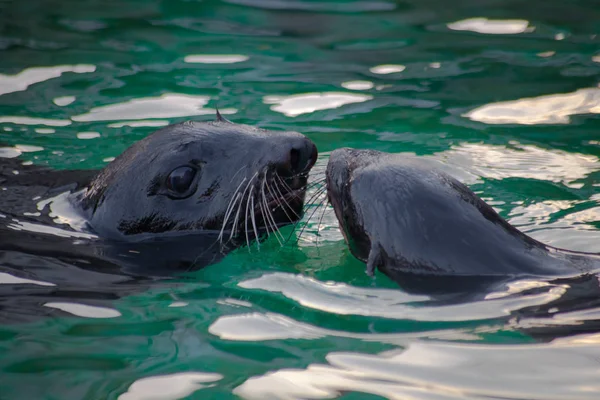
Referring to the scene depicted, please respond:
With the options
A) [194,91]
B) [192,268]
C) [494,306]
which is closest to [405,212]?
[494,306]

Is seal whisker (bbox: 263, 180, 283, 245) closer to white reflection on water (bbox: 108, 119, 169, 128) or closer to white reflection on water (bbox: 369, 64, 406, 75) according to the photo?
white reflection on water (bbox: 108, 119, 169, 128)

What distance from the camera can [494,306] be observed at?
12.6 ft

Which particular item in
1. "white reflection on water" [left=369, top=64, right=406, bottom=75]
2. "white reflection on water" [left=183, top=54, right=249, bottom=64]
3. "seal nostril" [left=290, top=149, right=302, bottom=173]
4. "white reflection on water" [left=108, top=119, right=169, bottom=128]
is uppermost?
"white reflection on water" [left=183, top=54, right=249, bottom=64]

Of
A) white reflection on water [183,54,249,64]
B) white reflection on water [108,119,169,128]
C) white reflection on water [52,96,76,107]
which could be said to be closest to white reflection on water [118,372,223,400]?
white reflection on water [108,119,169,128]

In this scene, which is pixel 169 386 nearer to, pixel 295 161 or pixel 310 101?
pixel 295 161

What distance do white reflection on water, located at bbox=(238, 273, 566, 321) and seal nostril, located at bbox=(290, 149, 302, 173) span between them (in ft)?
2.20

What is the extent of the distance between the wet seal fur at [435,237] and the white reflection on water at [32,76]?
491 cm

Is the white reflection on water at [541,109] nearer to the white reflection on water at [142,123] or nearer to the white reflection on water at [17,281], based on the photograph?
the white reflection on water at [142,123]

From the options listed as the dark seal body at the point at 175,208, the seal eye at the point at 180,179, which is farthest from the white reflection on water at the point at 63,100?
the seal eye at the point at 180,179

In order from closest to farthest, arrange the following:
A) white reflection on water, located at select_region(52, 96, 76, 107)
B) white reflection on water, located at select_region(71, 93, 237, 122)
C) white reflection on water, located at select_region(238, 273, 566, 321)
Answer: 1. white reflection on water, located at select_region(238, 273, 566, 321)
2. white reflection on water, located at select_region(71, 93, 237, 122)
3. white reflection on water, located at select_region(52, 96, 76, 107)

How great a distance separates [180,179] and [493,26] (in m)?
5.30

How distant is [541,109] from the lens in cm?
742

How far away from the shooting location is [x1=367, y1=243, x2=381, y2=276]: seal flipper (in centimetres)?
400

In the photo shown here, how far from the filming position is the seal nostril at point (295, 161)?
189 inches
